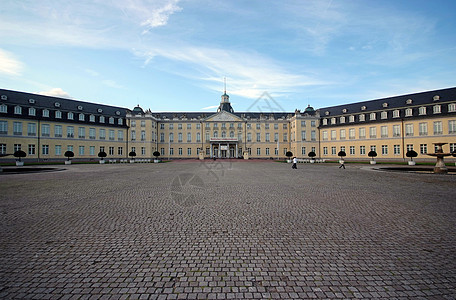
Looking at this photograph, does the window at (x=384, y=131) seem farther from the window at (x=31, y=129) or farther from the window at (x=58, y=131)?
the window at (x=31, y=129)

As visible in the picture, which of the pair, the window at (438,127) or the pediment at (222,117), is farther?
the pediment at (222,117)

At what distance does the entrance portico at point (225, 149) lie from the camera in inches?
2362

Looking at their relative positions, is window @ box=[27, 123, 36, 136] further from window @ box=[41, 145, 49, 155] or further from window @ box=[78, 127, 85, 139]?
window @ box=[78, 127, 85, 139]

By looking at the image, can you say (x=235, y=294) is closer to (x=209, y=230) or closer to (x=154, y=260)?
(x=154, y=260)

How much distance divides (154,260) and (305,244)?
9.53ft

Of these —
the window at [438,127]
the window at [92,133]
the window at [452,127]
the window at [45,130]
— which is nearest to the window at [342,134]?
the window at [438,127]

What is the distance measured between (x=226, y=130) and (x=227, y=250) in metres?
57.4

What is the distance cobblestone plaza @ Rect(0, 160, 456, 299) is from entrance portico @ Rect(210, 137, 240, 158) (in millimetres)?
52687

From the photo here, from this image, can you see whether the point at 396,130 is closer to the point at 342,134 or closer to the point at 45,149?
the point at 342,134

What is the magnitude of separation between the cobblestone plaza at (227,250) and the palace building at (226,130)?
126ft

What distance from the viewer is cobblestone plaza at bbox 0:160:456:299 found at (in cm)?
289

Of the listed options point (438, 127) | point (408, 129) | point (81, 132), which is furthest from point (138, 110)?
point (438, 127)

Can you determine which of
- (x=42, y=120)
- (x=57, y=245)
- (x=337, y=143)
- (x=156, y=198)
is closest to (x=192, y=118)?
(x=42, y=120)

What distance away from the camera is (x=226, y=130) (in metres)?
60.9
